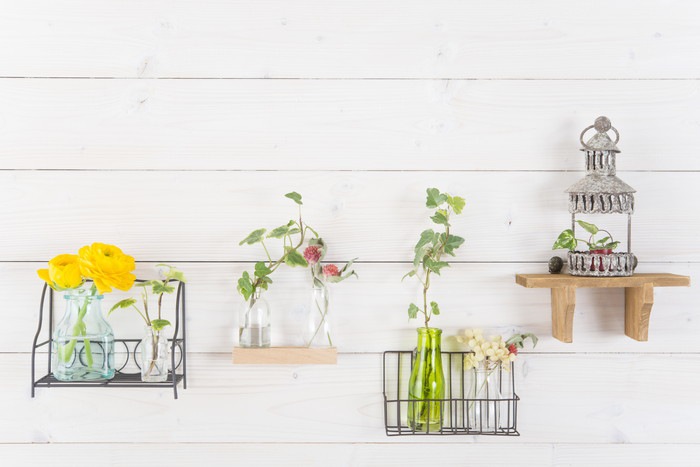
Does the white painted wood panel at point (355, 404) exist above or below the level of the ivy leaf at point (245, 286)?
below

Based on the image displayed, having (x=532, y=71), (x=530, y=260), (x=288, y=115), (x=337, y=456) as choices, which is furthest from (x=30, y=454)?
(x=532, y=71)

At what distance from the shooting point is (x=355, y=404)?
1185mm

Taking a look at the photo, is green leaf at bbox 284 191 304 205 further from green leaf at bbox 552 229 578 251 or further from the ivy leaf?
green leaf at bbox 552 229 578 251

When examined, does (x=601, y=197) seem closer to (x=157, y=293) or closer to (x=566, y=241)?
(x=566, y=241)

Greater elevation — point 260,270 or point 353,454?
point 260,270

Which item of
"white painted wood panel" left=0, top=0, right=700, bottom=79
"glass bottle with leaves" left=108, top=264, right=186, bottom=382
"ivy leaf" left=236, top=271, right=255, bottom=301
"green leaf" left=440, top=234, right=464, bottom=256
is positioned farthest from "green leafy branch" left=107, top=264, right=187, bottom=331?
"green leaf" left=440, top=234, right=464, bottom=256

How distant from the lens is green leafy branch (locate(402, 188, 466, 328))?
111 centimetres

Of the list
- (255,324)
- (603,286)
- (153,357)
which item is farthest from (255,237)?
(603,286)

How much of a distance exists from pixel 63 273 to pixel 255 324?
33 cm

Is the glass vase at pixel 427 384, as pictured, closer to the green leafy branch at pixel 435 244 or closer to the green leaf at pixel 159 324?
the green leafy branch at pixel 435 244

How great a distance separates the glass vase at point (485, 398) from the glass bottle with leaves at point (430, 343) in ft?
0.20

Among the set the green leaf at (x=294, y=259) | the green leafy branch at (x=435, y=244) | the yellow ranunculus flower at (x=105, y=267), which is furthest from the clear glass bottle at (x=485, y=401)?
the yellow ranunculus flower at (x=105, y=267)

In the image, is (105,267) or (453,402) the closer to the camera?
(105,267)

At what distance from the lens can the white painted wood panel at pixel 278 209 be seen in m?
1.17
